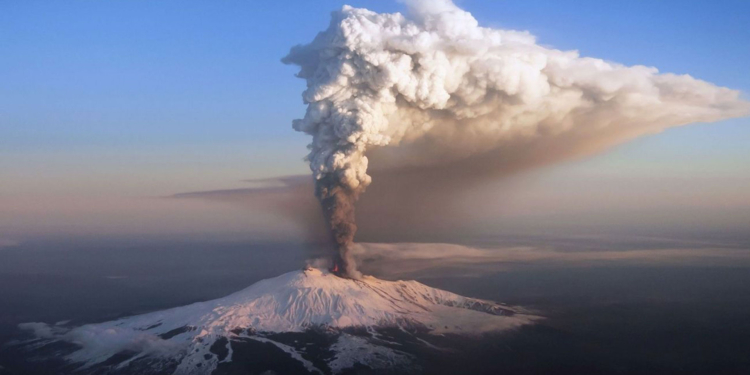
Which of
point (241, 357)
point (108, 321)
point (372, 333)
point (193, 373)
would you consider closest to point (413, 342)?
point (372, 333)

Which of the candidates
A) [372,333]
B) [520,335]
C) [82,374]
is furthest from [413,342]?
[82,374]

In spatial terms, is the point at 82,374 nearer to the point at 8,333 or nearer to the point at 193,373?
A: the point at 193,373

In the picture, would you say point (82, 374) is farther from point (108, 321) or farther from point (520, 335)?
point (520, 335)

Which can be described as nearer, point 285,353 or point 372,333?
point 285,353

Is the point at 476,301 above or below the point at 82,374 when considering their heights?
above

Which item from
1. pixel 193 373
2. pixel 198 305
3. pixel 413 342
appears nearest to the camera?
pixel 193 373

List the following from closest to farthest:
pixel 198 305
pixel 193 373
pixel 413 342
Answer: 1. pixel 193 373
2. pixel 413 342
3. pixel 198 305
